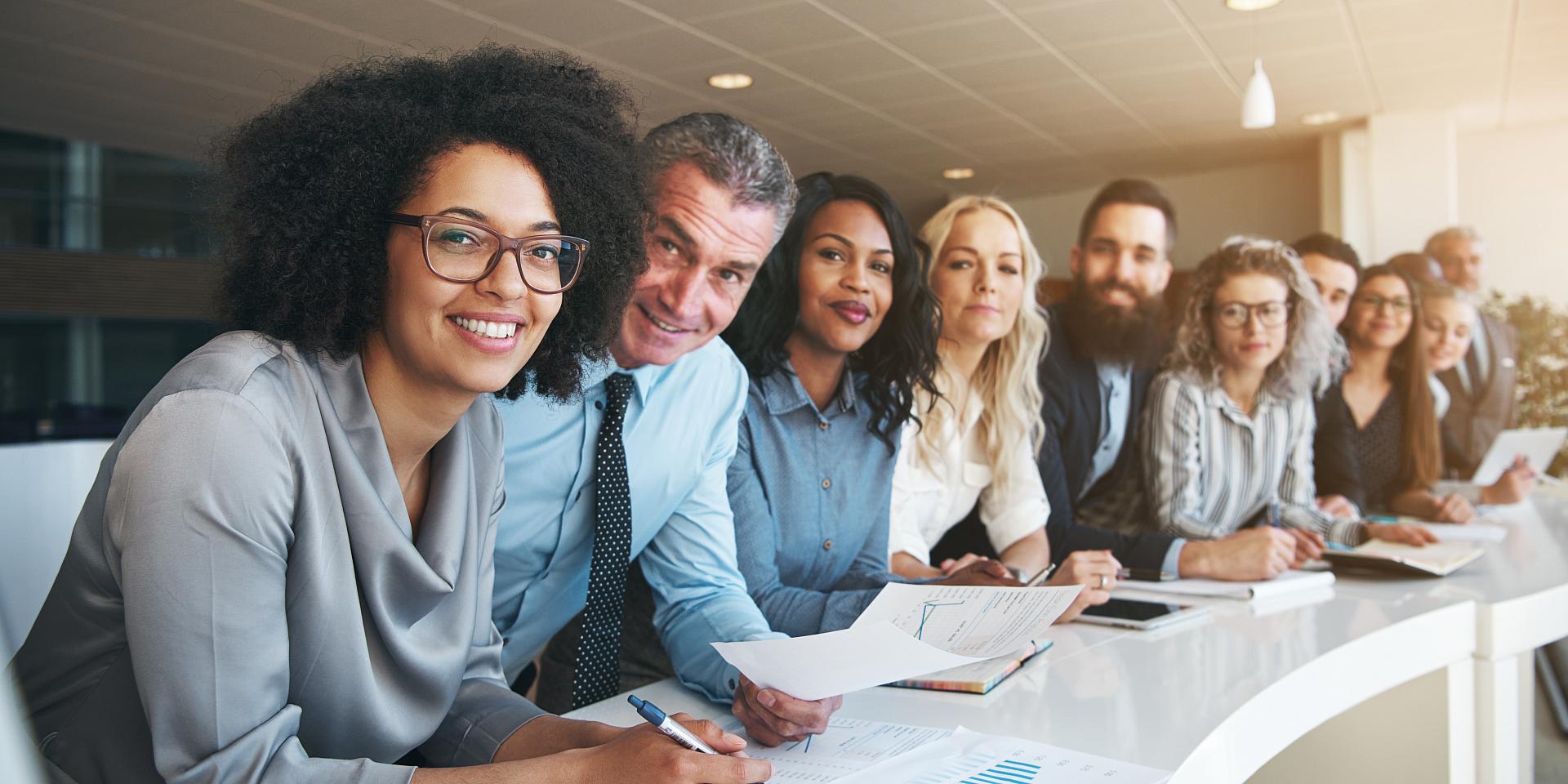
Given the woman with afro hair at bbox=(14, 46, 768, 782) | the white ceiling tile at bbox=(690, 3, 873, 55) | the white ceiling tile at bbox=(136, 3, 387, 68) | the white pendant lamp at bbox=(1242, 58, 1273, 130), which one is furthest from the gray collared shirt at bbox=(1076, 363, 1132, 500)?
the white ceiling tile at bbox=(136, 3, 387, 68)

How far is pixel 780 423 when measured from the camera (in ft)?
6.76

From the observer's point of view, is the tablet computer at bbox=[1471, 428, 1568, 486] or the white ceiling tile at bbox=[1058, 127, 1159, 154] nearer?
the tablet computer at bbox=[1471, 428, 1568, 486]

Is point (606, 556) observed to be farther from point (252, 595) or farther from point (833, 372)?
point (252, 595)

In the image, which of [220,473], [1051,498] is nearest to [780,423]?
[1051,498]

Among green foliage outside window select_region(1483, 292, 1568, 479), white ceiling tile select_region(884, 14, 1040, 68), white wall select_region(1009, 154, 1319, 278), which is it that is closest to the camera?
white ceiling tile select_region(884, 14, 1040, 68)

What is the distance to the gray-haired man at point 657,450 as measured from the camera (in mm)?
1694

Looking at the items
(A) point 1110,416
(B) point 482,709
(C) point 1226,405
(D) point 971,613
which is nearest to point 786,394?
(D) point 971,613

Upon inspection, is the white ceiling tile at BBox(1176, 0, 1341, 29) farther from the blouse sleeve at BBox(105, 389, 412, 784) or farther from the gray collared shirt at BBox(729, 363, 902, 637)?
the blouse sleeve at BBox(105, 389, 412, 784)

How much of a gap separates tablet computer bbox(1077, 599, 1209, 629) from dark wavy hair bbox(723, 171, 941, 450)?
521 millimetres

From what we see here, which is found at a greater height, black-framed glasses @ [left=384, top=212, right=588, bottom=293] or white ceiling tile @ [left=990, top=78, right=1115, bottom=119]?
white ceiling tile @ [left=990, top=78, right=1115, bottom=119]

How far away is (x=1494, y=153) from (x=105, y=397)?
10.5 m

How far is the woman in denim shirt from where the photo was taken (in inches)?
80.8

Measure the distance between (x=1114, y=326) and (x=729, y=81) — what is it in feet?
10.3

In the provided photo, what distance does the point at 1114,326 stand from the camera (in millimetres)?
3109
